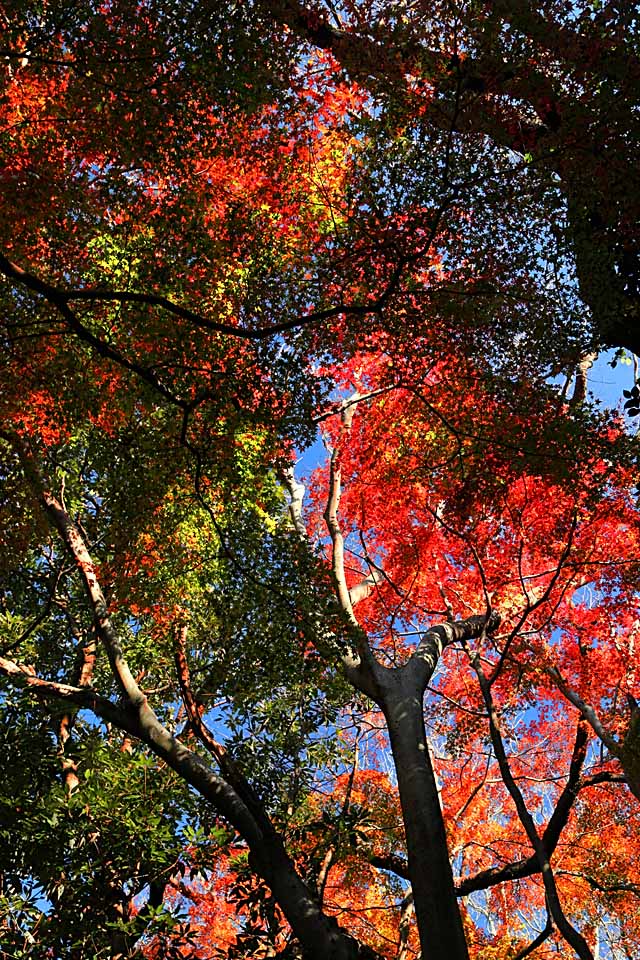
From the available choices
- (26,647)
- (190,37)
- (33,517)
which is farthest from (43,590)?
(190,37)

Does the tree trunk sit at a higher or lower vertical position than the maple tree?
lower

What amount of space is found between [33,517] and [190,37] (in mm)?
5274

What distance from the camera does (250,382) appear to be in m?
7.02

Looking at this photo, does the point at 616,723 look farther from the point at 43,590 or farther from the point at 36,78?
the point at 36,78

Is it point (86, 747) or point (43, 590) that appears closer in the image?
point (86, 747)

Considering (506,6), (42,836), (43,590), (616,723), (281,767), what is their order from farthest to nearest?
(616,723) → (43,590) → (281,767) → (42,836) → (506,6)

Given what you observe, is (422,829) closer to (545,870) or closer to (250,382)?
(545,870)

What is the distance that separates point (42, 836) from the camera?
7.41m

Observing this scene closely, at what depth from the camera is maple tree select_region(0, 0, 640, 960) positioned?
6348 mm

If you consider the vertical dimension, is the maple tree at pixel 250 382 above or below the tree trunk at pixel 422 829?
above

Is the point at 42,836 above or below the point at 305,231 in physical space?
below

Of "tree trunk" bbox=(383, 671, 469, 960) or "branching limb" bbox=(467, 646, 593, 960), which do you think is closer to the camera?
"tree trunk" bbox=(383, 671, 469, 960)

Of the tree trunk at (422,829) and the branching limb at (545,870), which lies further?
the branching limb at (545,870)

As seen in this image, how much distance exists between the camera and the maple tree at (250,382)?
20.8 ft
